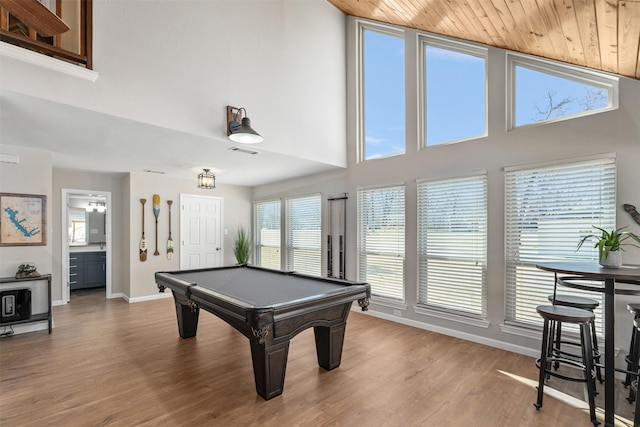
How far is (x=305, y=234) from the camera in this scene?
20.7 ft

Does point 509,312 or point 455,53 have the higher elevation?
point 455,53

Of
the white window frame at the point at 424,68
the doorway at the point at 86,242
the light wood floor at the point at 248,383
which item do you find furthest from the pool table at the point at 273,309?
the doorway at the point at 86,242

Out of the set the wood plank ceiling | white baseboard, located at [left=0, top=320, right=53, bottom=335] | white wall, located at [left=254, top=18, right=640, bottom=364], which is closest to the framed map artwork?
white baseboard, located at [left=0, top=320, right=53, bottom=335]

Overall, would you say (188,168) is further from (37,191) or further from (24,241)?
(24,241)

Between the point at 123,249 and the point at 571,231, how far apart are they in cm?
721

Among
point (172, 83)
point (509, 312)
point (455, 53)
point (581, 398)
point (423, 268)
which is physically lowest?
point (581, 398)

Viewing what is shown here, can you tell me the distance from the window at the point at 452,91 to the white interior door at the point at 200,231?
4831mm

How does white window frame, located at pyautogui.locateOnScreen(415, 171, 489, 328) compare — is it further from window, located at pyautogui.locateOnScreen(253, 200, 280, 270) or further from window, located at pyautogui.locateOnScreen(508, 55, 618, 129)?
window, located at pyautogui.locateOnScreen(253, 200, 280, 270)

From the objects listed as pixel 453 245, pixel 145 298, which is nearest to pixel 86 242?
pixel 145 298

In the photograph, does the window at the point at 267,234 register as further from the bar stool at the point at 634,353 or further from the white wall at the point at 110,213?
the bar stool at the point at 634,353

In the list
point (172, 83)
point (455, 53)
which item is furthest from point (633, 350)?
point (172, 83)

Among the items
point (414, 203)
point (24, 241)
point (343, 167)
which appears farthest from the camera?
point (343, 167)

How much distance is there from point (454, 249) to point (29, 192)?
227 inches

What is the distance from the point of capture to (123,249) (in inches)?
244
